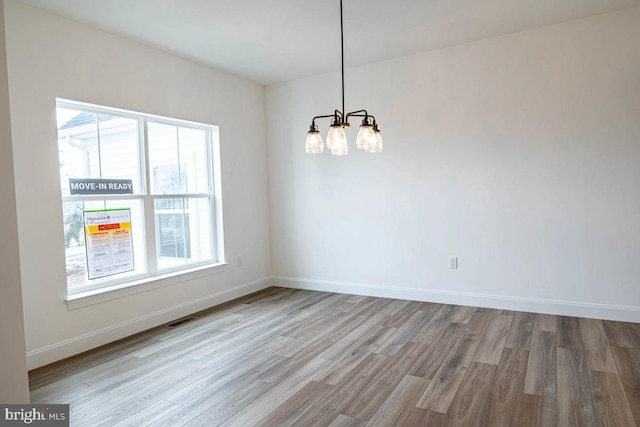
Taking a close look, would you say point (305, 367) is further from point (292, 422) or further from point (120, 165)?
point (120, 165)

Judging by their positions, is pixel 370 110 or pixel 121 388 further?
pixel 370 110

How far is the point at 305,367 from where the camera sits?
2.88m

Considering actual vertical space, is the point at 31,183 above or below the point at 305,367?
above

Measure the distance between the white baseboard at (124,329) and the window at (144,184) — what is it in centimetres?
41

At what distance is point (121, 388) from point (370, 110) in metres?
3.78

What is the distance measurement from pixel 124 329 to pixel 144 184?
4.70ft

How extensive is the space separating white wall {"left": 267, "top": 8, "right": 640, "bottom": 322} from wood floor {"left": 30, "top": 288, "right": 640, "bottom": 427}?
50 cm

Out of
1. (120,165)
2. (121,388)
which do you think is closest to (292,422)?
(121,388)

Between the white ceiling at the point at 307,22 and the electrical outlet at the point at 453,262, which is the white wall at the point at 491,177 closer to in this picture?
the electrical outlet at the point at 453,262

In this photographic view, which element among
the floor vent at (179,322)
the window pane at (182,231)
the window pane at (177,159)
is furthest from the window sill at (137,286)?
the window pane at (177,159)

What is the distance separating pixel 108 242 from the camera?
3594 mm

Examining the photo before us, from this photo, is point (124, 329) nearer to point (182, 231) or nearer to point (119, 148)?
point (182, 231)

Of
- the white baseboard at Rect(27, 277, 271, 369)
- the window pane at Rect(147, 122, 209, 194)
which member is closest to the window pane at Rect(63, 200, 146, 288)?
the white baseboard at Rect(27, 277, 271, 369)

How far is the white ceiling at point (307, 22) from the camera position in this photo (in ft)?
10.2
